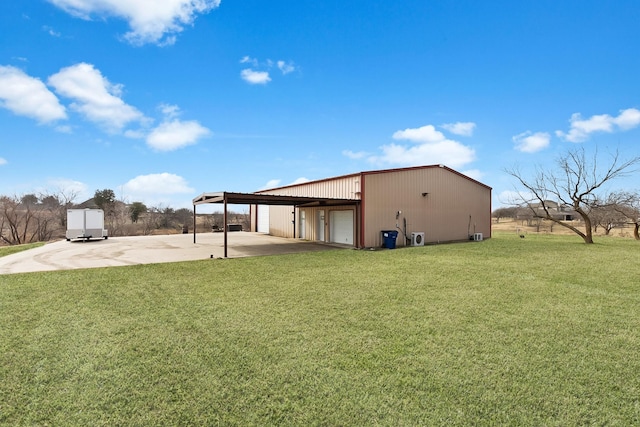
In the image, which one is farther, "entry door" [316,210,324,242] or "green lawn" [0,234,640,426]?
"entry door" [316,210,324,242]

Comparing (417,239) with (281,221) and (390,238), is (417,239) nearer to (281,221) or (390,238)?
(390,238)

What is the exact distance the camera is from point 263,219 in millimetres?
20609

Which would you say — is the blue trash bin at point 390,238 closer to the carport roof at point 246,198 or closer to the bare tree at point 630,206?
the carport roof at point 246,198

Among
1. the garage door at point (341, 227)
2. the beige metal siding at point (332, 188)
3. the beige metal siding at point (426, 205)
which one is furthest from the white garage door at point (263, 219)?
the beige metal siding at point (426, 205)

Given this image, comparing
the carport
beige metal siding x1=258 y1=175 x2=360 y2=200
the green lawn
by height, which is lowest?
the green lawn

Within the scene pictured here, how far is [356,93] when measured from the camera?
14.5 meters

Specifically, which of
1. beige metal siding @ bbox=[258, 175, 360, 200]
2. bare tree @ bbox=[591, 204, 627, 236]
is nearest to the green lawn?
beige metal siding @ bbox=[258, 175, 360, 200]

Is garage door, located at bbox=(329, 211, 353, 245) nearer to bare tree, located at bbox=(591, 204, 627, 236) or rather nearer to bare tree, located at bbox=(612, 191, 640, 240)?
bare tree, located at bbox=(612, 191, 640, 240)

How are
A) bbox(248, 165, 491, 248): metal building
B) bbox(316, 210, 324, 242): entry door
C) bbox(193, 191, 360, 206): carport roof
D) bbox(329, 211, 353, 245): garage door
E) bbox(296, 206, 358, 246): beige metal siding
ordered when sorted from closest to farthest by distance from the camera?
bbox(193, 191, 360, 206): carport roof, bbox(248, 165, 491, 248): metal building, bbox(329, 211, 353, 245): garage door, bbox(296, 206, 358, 246): beige metal siding, bbox(316, 210, 324, 242): entry door

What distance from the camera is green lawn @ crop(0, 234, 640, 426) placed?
7.20ft

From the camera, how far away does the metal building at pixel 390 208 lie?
12344 millimetres

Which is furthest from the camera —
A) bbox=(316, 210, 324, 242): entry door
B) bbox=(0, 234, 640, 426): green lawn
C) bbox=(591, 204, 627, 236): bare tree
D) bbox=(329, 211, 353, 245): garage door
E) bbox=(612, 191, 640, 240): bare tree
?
bbox=(591, 204, 627, 236): bare tree

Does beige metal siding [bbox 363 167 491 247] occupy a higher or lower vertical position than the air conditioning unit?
higher

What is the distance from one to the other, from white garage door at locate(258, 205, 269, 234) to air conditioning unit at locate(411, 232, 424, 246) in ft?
33.3
